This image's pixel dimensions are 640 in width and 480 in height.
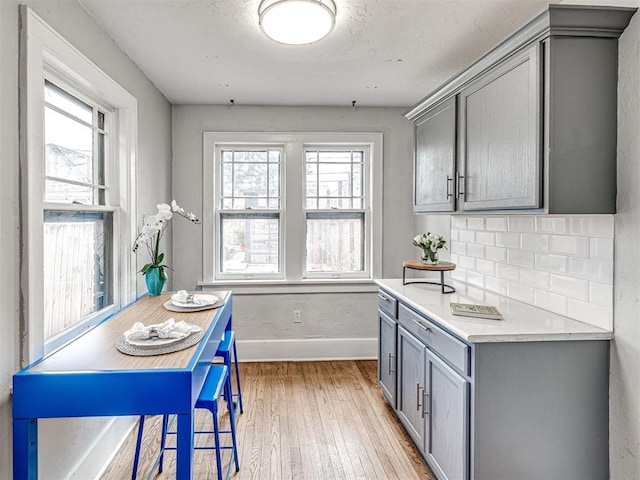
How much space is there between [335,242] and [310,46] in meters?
1.94

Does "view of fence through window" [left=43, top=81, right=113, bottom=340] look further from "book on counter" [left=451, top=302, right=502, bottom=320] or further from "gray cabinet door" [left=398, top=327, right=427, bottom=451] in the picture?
"book on counter" [left=451, top=302, right=502, bottom=320]

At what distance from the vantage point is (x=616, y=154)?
1653mm

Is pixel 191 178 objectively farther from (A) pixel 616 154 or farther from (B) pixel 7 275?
(A) pixel 616 154

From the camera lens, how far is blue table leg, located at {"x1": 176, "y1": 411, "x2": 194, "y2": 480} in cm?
141

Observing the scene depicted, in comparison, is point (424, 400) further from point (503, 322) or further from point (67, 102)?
point (67, 102)

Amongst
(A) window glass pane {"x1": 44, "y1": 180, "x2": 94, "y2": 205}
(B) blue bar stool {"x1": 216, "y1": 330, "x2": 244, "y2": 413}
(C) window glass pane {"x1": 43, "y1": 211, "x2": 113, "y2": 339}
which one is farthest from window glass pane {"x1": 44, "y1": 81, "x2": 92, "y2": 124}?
(B) blue bar stool {"x1": 216, "y1": 330, "x2": 244, "y2": 413}

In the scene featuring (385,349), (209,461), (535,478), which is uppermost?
(385,349)

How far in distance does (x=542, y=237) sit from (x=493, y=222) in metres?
0.46

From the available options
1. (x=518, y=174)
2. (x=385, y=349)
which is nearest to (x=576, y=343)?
(x=518, y=174)

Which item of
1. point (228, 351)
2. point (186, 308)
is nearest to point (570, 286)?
point (228, 351)

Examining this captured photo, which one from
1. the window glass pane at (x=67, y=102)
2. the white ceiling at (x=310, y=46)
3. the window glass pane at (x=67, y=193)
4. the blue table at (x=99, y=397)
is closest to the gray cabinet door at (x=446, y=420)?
the blue table at (x=99, y=397)

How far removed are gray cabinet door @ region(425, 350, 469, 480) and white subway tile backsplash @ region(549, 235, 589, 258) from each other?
0.82 metres

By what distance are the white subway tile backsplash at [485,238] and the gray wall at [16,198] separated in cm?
251

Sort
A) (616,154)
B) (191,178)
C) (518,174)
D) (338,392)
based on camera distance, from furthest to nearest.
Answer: (191,178), (338,392), (518,174), (616,154)
